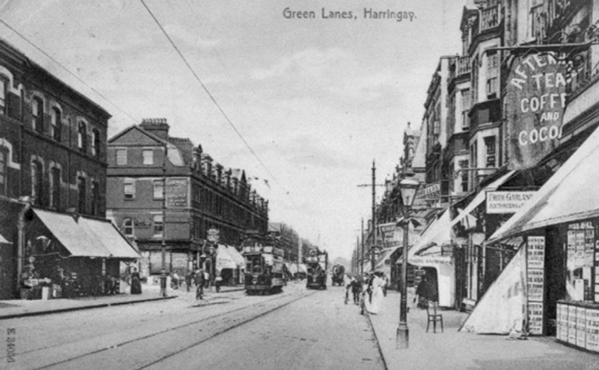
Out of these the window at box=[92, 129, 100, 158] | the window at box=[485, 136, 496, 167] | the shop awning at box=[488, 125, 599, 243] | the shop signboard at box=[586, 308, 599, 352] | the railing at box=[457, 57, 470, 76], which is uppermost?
the railing at box=[457, 57, 470, 76]

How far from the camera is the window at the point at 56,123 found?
32594 millimetres

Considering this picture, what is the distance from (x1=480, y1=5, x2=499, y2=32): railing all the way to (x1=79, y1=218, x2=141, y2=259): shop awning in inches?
881

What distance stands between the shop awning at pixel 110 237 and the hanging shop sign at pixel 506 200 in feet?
Result: 81.0

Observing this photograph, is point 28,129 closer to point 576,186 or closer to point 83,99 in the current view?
point 83,99

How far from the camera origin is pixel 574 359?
40.6ft

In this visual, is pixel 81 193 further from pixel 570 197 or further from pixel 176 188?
pixel 570 197

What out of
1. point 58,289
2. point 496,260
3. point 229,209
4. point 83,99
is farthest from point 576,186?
point 229,209

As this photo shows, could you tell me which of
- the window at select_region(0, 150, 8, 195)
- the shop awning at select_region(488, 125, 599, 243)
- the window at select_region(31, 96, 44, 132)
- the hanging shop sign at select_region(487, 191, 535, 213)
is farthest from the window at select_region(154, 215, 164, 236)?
the shop awning at select_region(488, 125, 599, 243)

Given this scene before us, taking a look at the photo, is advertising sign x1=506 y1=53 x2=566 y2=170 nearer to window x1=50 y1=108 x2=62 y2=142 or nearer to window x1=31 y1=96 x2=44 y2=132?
window x1=31 y1=96 x2=44 y2=132

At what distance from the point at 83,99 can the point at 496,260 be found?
77.4ft

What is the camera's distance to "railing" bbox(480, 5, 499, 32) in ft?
88.5

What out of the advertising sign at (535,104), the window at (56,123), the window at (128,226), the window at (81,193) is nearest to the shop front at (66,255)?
the window at (81,193)

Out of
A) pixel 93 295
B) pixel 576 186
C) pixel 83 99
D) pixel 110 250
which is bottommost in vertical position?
pixel 93 295

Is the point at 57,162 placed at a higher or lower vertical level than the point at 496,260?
higher
